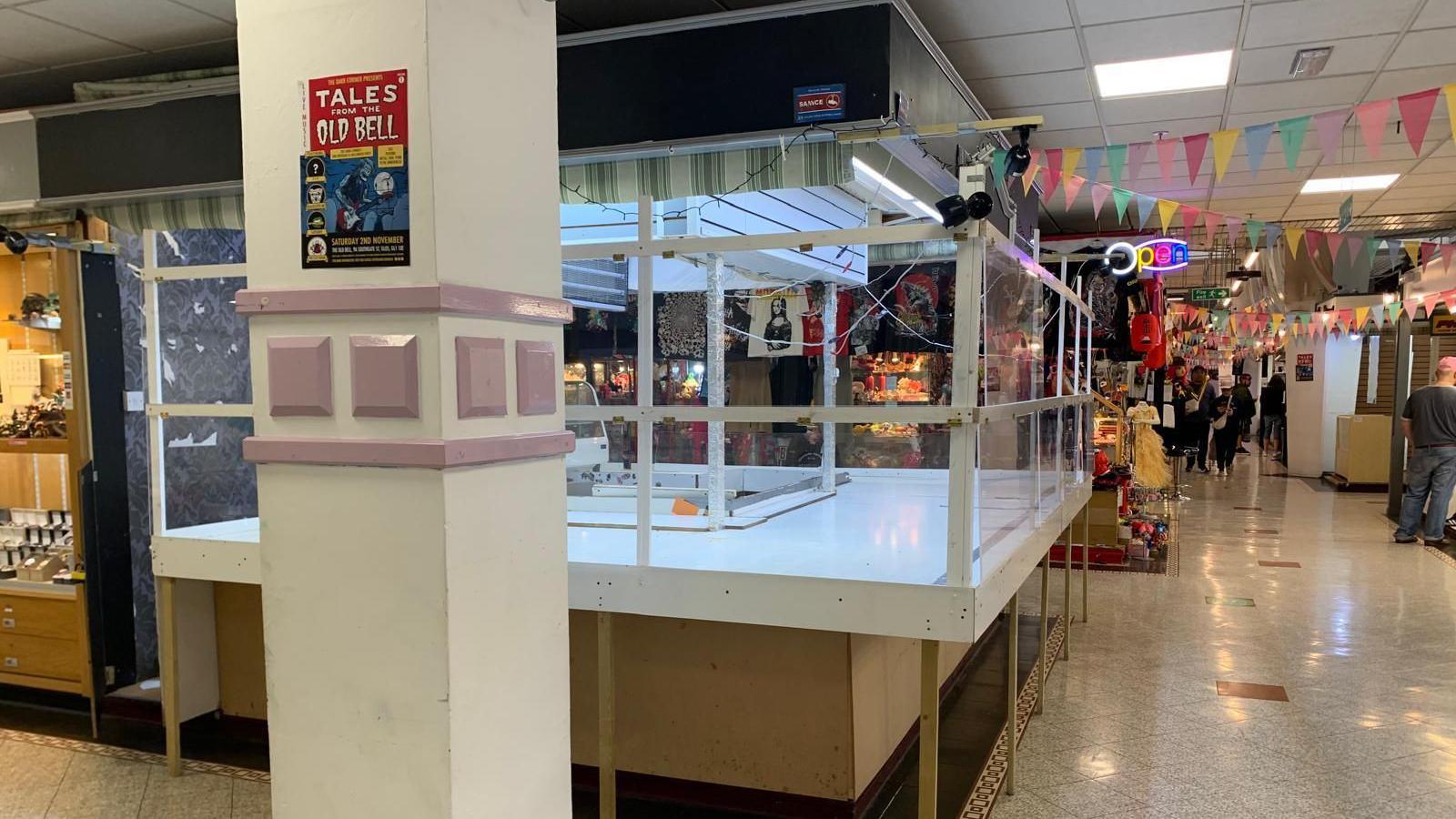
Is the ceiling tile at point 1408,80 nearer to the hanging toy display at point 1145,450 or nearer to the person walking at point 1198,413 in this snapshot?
the hanging toy display at point 1145,450

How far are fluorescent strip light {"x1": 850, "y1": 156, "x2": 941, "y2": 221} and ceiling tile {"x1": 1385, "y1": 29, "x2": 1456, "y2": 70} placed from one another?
262cm

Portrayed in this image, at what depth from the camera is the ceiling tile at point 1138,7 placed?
4.33 meters

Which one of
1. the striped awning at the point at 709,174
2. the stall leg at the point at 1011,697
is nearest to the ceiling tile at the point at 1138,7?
the striped awning at the point at 709,174

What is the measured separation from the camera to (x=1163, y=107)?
6.08m

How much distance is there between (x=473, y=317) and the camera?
179 cm

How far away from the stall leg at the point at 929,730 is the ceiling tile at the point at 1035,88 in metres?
4.09

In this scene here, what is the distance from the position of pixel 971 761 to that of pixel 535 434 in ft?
9.48

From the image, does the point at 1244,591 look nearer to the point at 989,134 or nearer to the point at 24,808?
the point at 989,134

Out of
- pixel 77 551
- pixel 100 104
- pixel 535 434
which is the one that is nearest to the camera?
pixel 535 434

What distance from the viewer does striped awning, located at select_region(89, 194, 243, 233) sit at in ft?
15.8

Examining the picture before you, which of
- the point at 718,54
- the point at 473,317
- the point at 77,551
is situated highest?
the point at 718,54

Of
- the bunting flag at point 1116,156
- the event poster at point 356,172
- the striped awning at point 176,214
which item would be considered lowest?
the event poster at point 356,172

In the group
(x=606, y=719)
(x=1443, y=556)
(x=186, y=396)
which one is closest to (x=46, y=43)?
(x=186, y=396)

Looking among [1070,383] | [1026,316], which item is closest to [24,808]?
[1026,316]
